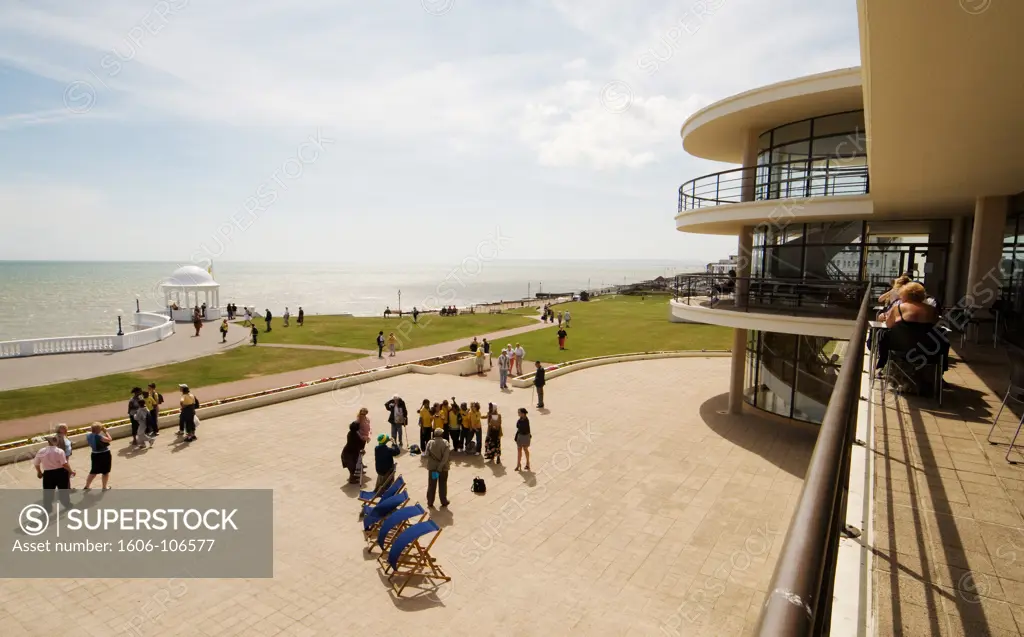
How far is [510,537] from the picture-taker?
10.3 metres

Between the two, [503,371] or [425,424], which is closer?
[425,424]

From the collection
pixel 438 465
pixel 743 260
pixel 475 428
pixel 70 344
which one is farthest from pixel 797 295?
pixel 70 344

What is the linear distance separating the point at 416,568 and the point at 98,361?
2598cm

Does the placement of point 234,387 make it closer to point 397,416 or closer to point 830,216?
point 397,416

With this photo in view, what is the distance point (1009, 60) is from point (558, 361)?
2461 centimetres

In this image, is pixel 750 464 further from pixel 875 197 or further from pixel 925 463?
pixel 925 463

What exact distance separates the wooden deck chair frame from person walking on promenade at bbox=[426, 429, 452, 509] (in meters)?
2.30

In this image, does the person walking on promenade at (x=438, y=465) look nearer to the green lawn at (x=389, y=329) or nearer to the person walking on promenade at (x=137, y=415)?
the person walking on promenade at (x=137, y=415)

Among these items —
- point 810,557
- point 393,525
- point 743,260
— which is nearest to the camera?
point 810,557

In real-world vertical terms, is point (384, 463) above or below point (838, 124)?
below

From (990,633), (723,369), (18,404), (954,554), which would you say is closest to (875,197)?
(954,554)

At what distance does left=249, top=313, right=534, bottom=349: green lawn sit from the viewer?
34562 mm

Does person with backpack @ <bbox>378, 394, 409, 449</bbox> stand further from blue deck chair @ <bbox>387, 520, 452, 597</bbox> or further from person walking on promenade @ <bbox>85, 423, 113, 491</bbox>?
person walking on promenade @ <bbox>85, 423, 113, 491</bbox>

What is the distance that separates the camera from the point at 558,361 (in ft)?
92.3
